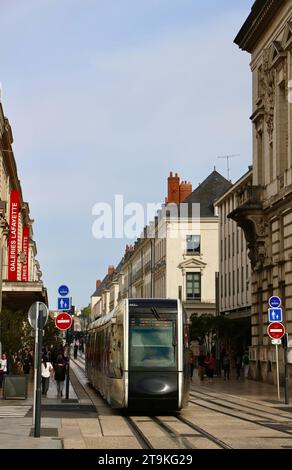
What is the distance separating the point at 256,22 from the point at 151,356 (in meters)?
28.2

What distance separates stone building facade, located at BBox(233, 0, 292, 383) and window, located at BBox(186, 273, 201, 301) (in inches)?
1958

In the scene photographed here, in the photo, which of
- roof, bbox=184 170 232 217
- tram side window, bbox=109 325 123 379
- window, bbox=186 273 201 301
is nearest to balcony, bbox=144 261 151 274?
roof, bbox=184 170 232 217

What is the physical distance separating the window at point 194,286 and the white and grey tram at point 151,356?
75956 millimetres

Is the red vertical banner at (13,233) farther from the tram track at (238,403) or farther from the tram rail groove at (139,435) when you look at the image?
the tram rail groove at (139,435)

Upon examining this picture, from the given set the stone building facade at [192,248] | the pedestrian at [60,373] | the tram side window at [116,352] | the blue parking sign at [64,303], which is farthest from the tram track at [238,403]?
the stone building facade at [192,248]

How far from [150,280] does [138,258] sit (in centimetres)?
1855

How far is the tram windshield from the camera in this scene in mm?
24422

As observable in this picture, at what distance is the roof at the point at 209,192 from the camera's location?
103938 millimetres

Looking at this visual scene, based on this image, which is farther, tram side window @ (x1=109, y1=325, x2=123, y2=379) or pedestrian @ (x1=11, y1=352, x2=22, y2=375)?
pedestrian @ (x1=11, y1=352, x2=22, y2=375)

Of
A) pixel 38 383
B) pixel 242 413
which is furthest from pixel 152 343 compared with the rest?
pixel 38 383

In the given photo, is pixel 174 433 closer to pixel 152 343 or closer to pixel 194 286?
pixel 152 343

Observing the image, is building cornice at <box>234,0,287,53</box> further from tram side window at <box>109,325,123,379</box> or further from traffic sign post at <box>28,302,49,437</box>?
traffic sign post at <box>28,302,49,437</box>
